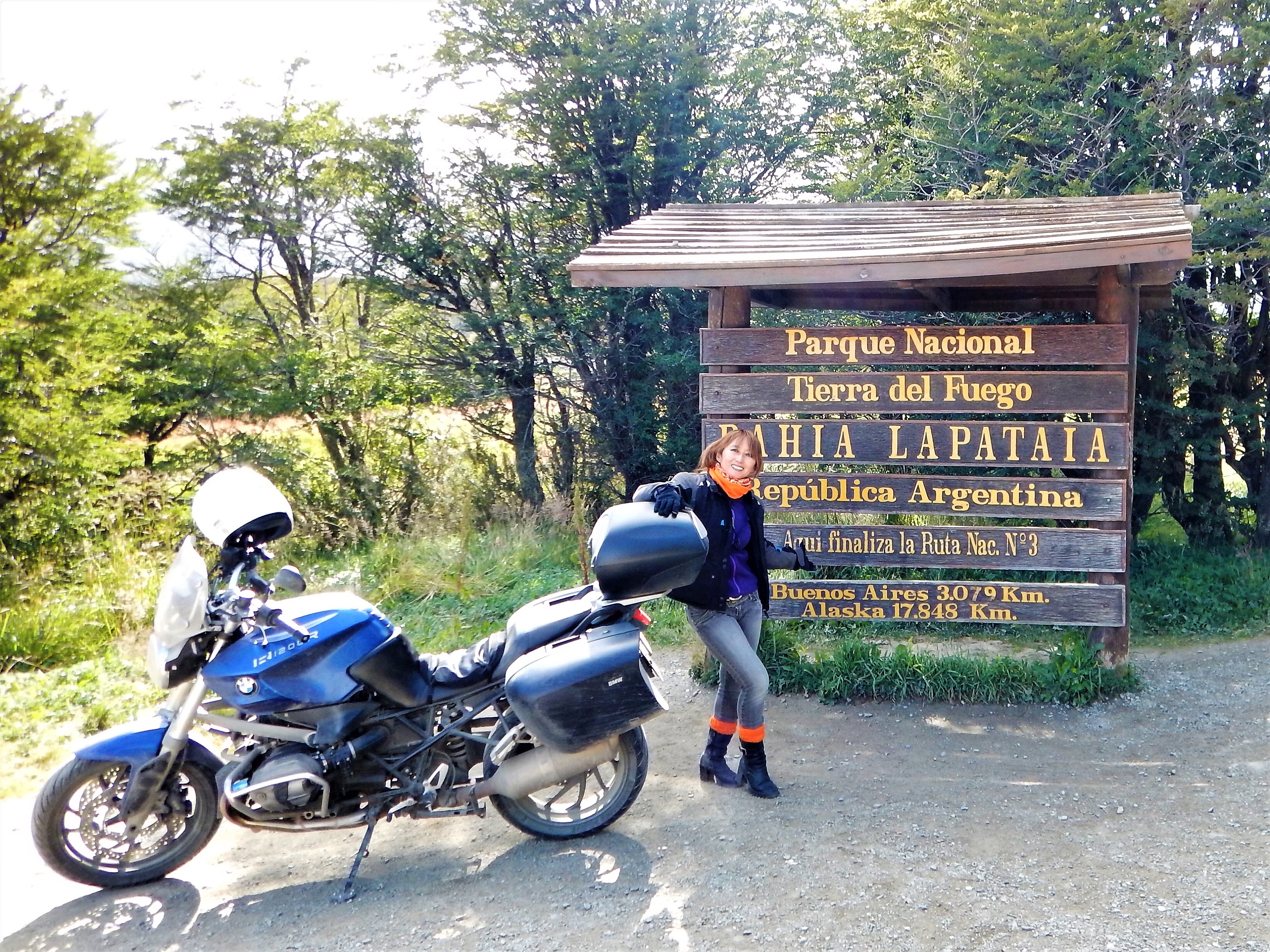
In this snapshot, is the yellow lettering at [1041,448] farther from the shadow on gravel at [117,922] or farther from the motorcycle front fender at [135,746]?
the shadow on gravel at [117,922]

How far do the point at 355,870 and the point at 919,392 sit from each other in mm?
3727

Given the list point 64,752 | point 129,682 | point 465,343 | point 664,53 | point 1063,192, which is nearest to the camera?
point 64,752

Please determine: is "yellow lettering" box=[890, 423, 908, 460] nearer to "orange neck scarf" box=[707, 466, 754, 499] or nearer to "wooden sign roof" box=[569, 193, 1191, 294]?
"wooden sign roof" box=[569, 193, 1191, 294]

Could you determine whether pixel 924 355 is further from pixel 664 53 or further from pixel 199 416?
pixel 199 416

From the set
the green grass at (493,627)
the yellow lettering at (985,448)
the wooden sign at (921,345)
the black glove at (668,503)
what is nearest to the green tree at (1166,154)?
the green grass at (493,627)

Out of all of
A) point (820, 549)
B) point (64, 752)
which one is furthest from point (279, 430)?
point (820, 549)

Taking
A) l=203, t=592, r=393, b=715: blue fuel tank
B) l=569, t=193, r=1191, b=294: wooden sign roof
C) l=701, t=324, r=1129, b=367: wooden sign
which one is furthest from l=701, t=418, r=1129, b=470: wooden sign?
l=203, t=592, r=393, b=715: blue fuel tank

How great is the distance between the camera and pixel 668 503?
3.91 metres

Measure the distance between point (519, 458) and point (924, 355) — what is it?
6.74 metres

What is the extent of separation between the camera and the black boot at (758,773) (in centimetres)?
453

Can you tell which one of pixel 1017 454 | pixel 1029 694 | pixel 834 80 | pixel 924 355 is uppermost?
pixel 834 80

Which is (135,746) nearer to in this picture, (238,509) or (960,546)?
(238,509)

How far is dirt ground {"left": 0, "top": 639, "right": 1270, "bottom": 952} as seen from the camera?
3.46m

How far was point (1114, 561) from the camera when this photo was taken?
5.50 meters
